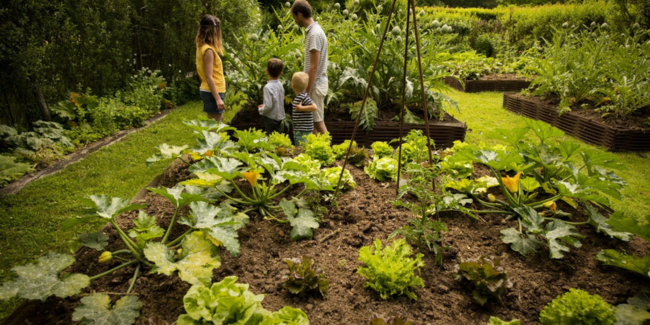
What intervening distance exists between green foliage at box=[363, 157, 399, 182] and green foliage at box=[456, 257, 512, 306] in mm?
1226

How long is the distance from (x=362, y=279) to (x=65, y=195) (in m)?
3.34

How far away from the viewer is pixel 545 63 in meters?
6.42

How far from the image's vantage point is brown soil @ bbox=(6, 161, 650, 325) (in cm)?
174

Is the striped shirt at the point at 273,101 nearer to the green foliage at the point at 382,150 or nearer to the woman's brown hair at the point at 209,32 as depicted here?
the woman's brown hair at the point at 209,32

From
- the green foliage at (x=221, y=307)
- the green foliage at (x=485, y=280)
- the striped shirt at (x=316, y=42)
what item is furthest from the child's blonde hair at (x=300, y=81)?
the green foliage at (x=221, y=307)

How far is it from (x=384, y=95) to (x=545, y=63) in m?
3.30

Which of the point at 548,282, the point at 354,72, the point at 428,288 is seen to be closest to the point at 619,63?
the point at 354,72

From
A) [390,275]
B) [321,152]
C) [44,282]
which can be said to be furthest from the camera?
[321,152]

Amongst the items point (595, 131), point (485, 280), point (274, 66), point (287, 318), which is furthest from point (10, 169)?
point (595, 131)

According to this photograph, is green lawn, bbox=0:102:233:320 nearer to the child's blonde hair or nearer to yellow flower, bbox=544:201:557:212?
the child's blonde hair

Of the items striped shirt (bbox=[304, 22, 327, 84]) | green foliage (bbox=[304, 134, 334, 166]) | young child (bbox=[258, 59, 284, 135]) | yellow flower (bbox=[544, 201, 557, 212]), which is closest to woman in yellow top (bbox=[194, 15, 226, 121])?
young child (bbox=[258, 59, 284, 135])

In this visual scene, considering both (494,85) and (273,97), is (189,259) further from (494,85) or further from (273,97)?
(494,85)

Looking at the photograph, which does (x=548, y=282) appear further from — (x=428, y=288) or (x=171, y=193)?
(x=171, y=193)

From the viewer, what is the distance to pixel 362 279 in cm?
197
